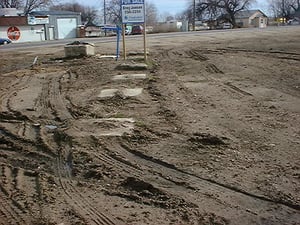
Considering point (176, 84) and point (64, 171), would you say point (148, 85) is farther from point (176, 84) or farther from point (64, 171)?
point (64, 171)

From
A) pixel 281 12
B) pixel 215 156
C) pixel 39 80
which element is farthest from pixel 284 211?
pixel 281 12

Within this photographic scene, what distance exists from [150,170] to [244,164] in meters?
1.24

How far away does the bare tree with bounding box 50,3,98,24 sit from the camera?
385ft

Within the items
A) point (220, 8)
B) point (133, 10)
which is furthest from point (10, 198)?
point (220, 8)

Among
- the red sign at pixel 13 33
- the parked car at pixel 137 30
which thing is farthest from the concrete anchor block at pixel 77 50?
the parked car at pixel 137 30

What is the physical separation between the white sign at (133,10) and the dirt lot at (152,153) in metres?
6.04

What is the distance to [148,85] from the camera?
12305mm

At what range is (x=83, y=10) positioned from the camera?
127438mm

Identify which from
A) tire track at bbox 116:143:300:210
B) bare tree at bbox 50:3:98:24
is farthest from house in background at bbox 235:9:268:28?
tire track at bbox 116:143:300:210

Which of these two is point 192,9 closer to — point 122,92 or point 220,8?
point 220,8

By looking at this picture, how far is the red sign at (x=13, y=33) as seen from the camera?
63.5m

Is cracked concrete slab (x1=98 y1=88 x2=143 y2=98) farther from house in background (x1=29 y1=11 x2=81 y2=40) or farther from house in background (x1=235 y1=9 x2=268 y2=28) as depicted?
house in background (x1=235 y1=9 x2=268 y2=28)

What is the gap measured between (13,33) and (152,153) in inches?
2387

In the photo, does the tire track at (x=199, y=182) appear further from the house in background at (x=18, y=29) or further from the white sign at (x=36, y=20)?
the white sign at (x=36, y=20)
